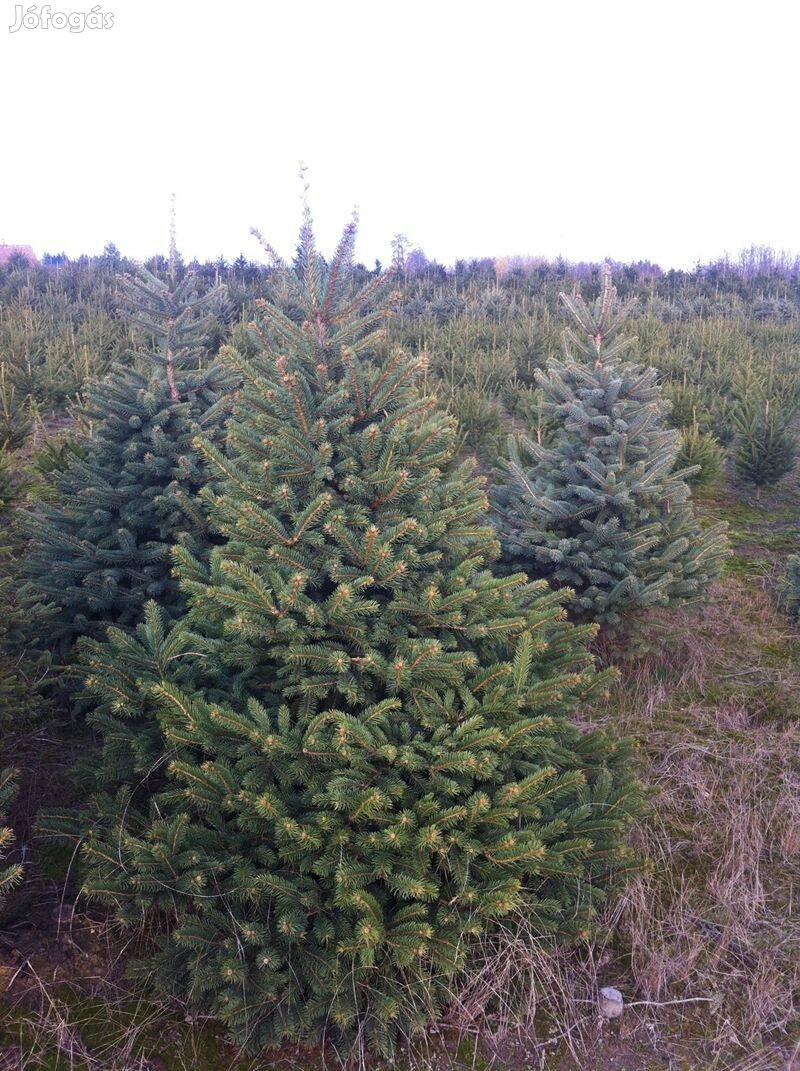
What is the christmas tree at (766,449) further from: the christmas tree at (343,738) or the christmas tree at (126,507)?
the christmas tree at (126,507)

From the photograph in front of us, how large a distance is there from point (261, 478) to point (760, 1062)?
2.79 metres

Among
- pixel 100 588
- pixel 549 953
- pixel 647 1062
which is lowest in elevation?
pixel 647 1062

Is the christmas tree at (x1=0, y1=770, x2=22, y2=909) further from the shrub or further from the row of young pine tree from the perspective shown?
the shrub

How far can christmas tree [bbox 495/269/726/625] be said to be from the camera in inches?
180

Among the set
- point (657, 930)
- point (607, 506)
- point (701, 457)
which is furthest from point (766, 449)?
point (657, 930)

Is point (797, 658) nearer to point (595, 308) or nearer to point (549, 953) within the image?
point (595, 308)

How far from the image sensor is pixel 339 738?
7.72 feet

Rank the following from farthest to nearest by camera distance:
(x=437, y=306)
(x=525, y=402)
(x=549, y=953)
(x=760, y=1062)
Result: 1. (x=437, y=306)
2. (x=525, y=402)
3. (x=549, y=953)
4. (x=760, y=1062)

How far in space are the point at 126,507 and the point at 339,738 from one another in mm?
2593

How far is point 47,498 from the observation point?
21.6 ft

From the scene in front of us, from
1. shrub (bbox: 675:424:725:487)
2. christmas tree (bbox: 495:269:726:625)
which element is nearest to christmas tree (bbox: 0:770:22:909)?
christmas tree (bbox: 495:269:726:625)

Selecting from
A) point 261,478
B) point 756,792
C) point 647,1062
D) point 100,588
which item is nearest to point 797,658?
point 756,792

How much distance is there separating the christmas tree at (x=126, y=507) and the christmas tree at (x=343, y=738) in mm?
1141

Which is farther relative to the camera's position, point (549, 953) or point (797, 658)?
point (797, 658)
